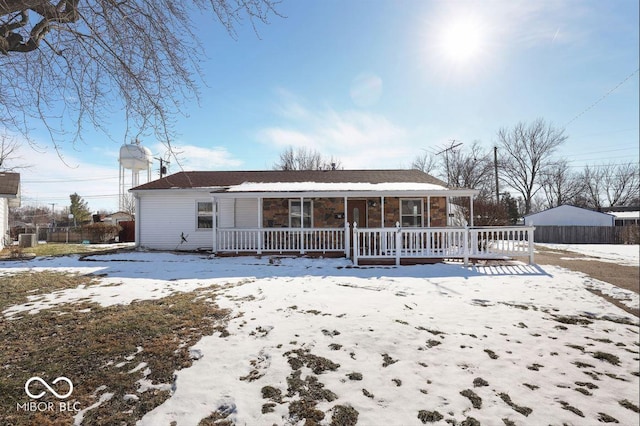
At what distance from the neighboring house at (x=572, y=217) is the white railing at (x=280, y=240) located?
20.5 metres

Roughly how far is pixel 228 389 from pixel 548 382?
291 centimetres

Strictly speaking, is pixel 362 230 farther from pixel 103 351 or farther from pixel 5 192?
pixel 5 192

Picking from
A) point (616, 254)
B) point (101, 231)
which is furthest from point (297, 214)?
point (101, 231)

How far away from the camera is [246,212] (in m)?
12.8

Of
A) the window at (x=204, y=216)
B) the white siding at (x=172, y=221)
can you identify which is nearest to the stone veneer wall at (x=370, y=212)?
the window at (x=204, y=216)

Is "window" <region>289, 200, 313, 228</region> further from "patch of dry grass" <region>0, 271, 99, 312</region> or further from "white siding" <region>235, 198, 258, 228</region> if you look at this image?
"patch of dry grass" <region>0, 271, 99, 312</region>

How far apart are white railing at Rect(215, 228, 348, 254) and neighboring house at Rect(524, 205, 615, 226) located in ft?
67.3

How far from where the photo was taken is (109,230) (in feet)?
60.7

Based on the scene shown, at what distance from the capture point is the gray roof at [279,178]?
517 inches

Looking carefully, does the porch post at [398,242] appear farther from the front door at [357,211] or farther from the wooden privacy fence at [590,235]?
the wooden privacy fence at [590,235]

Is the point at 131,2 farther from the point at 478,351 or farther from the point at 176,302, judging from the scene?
the point at 478,351

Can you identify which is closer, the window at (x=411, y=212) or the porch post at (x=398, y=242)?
the porch post at (x=398, y=242)

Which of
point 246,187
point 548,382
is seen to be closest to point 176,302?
point 548,382

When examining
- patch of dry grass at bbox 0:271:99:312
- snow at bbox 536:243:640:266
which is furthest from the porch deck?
patch of dry grass at bbox 0:271:99:312
